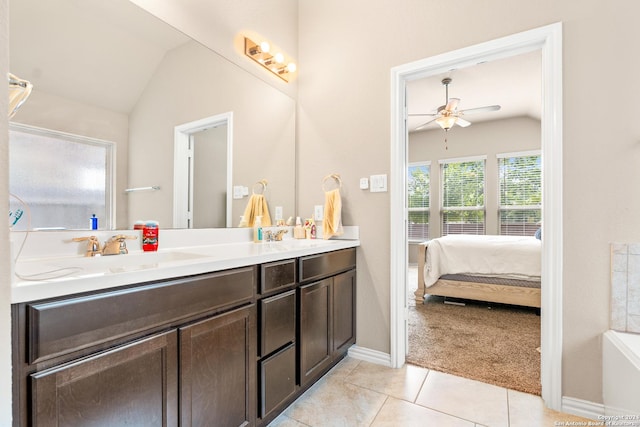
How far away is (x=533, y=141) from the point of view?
535cm

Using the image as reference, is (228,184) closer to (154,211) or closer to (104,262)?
(154,211)

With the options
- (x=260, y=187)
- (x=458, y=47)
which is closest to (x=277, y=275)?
(x=260, y=187)

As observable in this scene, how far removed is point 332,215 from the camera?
225cm

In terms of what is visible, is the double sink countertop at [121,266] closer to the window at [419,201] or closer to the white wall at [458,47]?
the white wall at [458,47]

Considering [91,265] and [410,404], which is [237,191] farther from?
[410,404]

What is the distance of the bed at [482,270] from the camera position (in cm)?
316

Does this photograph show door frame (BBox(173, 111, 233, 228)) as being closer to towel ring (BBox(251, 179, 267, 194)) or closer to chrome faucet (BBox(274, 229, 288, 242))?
towel ring (BBox(251, 179, 267, 194))

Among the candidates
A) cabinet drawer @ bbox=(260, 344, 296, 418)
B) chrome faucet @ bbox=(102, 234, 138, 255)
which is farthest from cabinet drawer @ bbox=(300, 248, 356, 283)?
chrome faucet @ bbox=(102, 234, 138, 255)

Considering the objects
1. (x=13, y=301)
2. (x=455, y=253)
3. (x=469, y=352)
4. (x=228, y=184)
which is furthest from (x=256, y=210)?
(x=455, y=253)

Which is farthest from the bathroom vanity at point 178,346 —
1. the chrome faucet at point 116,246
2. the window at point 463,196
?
the window at point 463,196

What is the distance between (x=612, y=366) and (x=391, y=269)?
115cm

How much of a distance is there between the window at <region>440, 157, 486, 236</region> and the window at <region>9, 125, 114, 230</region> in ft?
19.1

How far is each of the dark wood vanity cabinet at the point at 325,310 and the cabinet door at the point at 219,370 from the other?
39 centimetres

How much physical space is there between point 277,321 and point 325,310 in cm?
46
